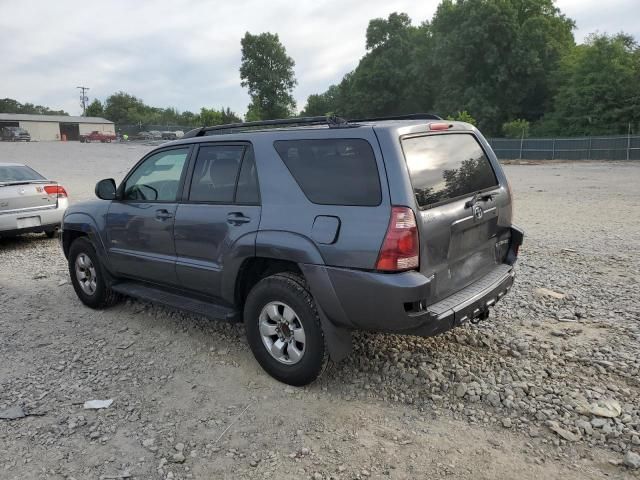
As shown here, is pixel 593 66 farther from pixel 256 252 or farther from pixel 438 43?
pixel 256 252

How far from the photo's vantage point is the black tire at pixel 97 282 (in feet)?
17.1

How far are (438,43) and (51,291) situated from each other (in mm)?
→ 54082

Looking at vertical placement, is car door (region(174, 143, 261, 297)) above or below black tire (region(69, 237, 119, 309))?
above

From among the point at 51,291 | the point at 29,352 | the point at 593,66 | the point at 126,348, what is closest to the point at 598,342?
the point at 126,348

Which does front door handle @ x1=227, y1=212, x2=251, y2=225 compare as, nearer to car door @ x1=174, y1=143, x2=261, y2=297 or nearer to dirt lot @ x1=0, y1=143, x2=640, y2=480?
car door @ x1=174, y1=143, x2=261, y2=297

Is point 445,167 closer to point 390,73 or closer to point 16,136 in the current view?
point 390,73

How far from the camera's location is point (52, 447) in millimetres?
3072

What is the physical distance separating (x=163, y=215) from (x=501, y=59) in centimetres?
5064

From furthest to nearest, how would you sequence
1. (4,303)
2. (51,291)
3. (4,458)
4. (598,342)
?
(51,291), (4,303), (598,342), (4,458)

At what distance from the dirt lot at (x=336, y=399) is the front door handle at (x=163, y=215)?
42.5 inches

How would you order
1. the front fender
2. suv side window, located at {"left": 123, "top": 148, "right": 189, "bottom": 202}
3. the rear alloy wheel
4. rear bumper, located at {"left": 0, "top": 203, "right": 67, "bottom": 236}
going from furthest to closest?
rear bumper, located at {"left": 0, "top": 203, "right": 67, "bottom": 236} < the front fender < suv side window, located at {"left": 123, "top": 148, "right": 189, "bottom": 202} < the rear alloy wheel

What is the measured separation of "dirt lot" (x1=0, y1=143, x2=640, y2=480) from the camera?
2.87 metres

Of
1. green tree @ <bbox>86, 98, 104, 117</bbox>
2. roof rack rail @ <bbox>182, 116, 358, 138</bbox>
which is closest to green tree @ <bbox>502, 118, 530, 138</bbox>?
roof rack rail @ <bbox>182, 116, 358, 138</bbox>

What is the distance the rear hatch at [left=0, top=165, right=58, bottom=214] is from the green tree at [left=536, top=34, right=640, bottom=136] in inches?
1500
